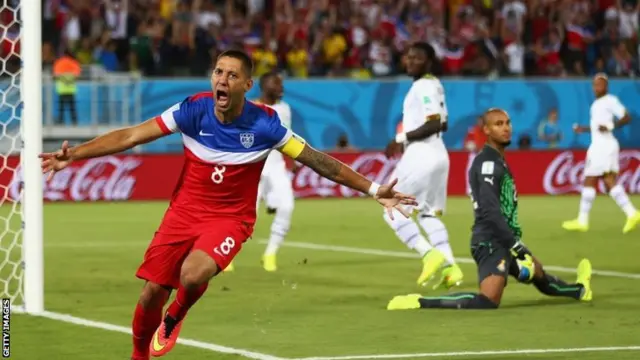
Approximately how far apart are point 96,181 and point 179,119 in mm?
18600

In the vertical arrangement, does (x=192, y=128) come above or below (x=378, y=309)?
above

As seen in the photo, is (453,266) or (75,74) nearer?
(453,266)

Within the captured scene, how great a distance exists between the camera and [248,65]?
28.5 feet

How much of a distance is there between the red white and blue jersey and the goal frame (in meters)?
3.21

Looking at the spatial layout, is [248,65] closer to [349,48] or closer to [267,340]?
[267,340]

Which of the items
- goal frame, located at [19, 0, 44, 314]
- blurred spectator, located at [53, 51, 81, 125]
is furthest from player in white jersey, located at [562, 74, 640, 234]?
goal frame, located at [19, 0, 44, 314]

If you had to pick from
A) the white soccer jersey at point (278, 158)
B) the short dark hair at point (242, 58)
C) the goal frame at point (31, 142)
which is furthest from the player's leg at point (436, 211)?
the short dark hair at point (242, 58)

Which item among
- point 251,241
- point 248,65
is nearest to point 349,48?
point 251,241

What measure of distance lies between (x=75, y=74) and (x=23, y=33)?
1563 centimetres

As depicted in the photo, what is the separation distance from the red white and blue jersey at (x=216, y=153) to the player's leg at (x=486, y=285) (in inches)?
139

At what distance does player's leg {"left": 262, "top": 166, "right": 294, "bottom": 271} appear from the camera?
51.4ft

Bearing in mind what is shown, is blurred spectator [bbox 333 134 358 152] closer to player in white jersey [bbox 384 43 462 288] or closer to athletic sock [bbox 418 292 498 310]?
player in white jersey [bbox 384 43 462 288]

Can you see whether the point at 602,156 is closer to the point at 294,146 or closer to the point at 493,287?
the point at 493,287

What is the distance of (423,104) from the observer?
46.0ft
